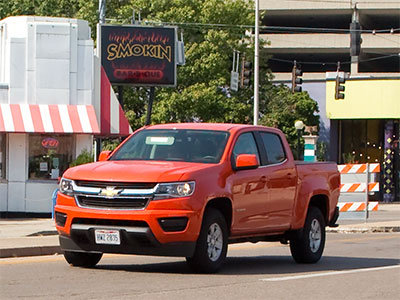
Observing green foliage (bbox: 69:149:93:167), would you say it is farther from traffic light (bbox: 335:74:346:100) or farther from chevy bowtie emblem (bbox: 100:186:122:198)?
traffic light (bbox: 335:74:346:100)

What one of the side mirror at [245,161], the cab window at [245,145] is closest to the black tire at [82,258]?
the side mirror at [245,161]

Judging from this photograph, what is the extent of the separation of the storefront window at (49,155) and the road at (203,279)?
12963 millimetres

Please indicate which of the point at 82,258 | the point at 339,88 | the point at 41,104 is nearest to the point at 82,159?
the point at 41,104

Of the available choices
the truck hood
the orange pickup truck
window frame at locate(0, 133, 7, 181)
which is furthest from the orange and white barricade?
the truck hood

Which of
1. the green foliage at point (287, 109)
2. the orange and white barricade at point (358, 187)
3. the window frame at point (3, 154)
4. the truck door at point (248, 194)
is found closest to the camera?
the truck door at point (248, 194)

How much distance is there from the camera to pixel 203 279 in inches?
468

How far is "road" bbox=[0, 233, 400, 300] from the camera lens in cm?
1058

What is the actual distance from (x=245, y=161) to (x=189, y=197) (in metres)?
1.22

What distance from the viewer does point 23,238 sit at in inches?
704

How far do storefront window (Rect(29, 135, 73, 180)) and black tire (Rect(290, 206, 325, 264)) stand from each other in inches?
567

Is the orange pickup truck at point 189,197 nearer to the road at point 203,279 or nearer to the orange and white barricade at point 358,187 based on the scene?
the road at point 203,279

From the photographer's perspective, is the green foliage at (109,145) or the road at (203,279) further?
the green foliage at (109,145)

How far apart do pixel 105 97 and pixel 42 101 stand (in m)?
2.23

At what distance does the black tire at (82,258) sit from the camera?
Answer: 13.1 meters
